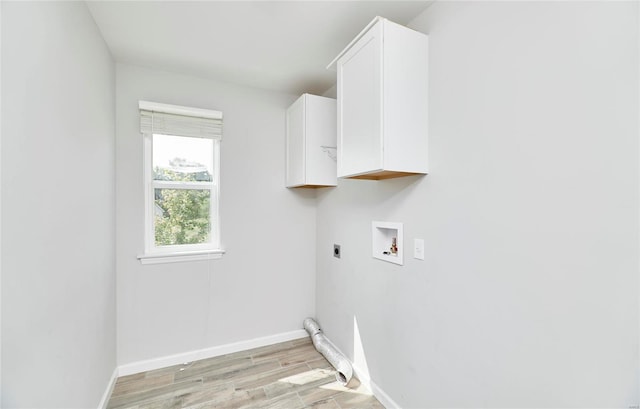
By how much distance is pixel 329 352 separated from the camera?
2.42 m

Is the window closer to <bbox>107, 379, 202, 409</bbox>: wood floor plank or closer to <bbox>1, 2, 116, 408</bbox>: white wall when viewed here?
<bbox>1, 2, 116, 408</bbox>: white wall

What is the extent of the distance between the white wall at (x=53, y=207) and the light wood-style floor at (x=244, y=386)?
1.14 ft

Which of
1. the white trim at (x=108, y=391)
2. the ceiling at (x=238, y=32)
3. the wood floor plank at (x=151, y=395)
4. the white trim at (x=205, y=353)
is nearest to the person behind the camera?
the ceiling at (x=238, y=32)

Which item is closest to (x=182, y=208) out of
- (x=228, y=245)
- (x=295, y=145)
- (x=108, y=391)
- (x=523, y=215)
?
Answer: (x=228, y=245)

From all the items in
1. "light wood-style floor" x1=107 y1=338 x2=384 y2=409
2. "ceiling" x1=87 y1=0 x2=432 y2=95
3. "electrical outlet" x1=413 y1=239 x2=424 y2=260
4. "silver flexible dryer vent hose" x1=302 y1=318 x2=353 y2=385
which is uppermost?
"ceiling" x1=87 y1=0 x2=432 y2=95

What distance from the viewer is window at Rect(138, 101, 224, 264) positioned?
7.75ft

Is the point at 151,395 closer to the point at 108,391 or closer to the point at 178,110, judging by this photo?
the point at 108,391

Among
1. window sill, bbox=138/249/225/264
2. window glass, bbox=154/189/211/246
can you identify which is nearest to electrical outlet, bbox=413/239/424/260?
window sill, bbox=138/249/225/264

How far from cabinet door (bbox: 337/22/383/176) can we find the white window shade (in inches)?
50.8

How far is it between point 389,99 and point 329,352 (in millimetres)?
2098

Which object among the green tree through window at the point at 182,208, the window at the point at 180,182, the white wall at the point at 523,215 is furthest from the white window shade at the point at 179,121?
the white wall at the point at 523,215

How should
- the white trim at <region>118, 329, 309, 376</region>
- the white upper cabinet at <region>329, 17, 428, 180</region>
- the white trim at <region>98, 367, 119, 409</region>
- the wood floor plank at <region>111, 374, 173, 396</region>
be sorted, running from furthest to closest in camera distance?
1. the white trim at <region>118, 329, 309, 376</region>
2. the wood floor plank at <region>111, 374, 173, 396</region>
3. the white trim at <region>98, 367, 119, 409</region>
4. the white upper cabinet at <region>329, 17, 428, 180</region>

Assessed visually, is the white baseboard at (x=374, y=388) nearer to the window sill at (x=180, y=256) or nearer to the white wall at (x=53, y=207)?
the window sill at (x=180, y=256)

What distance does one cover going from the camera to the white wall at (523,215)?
35.9 inches
